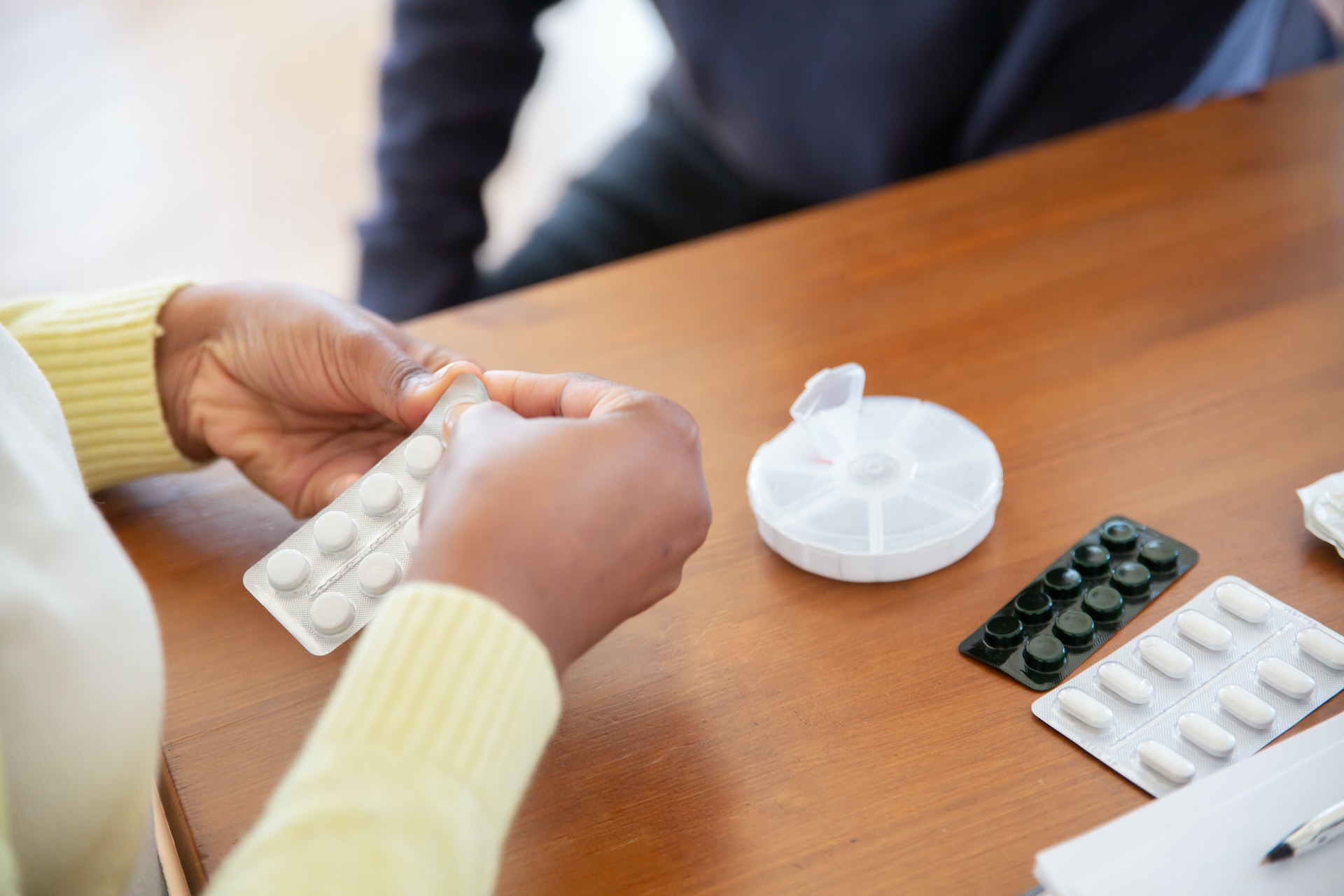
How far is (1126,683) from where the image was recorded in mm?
410

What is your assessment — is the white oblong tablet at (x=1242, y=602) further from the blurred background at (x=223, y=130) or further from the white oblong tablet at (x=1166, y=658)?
the blurred background at (x=223, y=130)

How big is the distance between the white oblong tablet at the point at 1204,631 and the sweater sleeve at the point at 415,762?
0.25 m

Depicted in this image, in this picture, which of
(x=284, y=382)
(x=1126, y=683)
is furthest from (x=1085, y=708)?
(x=284, y=382)

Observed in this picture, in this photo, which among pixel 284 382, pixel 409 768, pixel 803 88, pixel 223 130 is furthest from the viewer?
pixel 223 130

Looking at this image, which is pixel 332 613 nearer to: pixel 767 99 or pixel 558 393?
pixel 558 393

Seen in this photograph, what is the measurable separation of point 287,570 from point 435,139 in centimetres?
A: 69

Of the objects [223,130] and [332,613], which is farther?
[223,130]

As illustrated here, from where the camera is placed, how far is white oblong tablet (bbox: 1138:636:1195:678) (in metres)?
0.41

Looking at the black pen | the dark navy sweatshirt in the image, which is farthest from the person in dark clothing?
the black pen

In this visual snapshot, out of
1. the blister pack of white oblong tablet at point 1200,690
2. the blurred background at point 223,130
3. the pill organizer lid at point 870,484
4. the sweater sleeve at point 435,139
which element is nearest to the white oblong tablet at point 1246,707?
the blister pack of white oblong tablet at point 1200,690

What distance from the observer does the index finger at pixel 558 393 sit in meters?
0.44

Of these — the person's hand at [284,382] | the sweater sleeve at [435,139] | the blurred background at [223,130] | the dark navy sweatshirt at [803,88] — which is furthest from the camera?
the blurred background at [223,130]

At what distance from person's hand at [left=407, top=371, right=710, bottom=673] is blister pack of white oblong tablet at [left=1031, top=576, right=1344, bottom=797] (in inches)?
6.3

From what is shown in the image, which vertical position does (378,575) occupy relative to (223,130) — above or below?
above
